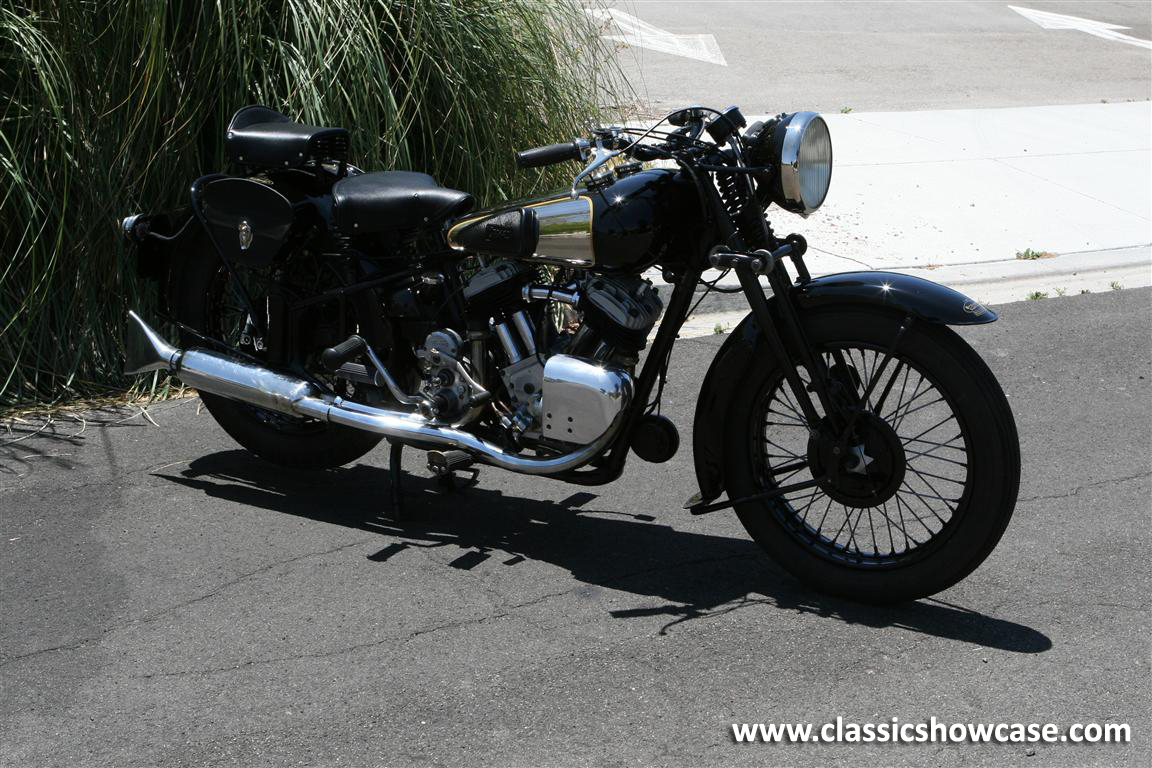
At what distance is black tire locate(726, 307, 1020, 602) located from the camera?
3.48m

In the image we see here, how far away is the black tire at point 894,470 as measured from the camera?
137 inches

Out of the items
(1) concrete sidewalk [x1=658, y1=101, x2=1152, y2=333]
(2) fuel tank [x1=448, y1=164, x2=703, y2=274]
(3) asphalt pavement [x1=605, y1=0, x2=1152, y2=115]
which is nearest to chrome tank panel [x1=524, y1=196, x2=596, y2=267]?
(2) fuel tank [x1=448, y1=164, x2=703, y2=274]

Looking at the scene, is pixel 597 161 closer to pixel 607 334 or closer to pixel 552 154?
pixel 552 154

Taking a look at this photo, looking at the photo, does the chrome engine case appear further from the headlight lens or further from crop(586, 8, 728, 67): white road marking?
crop(586, 8, 728, 67): white road marking

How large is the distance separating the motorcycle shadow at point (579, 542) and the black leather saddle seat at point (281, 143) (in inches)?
44.9

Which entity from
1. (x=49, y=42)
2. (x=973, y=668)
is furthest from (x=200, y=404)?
(x=973, y=668)

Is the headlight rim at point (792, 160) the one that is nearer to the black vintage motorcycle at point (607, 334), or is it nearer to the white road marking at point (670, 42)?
the black vintage motorcycle at point (607, 334)

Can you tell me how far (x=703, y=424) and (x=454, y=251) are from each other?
0.97m

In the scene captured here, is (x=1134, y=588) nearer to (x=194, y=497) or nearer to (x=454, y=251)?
(x=454, y=251)

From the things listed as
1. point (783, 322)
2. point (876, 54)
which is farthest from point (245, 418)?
point (876, 54)

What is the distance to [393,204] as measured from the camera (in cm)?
412

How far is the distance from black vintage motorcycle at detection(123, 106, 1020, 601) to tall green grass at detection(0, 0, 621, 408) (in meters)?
0.96

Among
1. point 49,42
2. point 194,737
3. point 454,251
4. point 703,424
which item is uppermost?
point 49,42

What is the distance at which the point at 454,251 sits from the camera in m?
4.17
